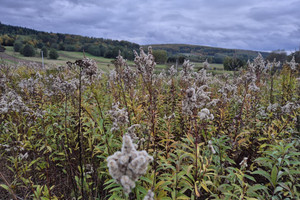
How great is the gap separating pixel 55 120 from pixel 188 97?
385 cm

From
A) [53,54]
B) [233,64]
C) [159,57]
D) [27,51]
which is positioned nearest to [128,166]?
[233,64]

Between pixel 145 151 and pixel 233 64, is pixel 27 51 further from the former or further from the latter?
pixel 145 151

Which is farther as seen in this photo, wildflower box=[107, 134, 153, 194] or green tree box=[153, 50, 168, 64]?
green tree box=[153, 50, 168, 64]

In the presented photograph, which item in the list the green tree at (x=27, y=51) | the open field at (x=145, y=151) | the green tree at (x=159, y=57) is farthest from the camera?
the green tree at (x=27, y=51)

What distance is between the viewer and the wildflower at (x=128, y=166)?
118 cm

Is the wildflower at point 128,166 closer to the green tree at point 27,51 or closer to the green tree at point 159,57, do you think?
the green tree at point 159,57

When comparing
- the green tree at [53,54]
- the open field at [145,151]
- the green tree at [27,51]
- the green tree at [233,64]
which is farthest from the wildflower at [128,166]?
the green tree at [27,51]

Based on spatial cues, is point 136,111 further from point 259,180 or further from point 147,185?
point 259,180

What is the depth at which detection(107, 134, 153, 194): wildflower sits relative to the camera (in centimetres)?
118

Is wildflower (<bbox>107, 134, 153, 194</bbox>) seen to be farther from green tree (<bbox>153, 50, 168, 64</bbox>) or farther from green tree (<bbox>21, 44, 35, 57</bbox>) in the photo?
green tree (<bbox>21, 44, 35, 57</bbox>)

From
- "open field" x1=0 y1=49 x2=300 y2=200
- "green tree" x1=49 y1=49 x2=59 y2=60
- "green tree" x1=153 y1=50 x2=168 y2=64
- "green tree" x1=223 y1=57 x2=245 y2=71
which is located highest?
"green tree" x1=49 y1=49 x2=59 y2=60

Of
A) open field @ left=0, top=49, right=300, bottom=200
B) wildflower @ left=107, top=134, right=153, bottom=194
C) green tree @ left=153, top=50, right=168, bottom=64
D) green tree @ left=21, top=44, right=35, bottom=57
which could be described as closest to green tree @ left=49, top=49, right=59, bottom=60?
green tree @ left=21, top=44, right=35, bottom=57

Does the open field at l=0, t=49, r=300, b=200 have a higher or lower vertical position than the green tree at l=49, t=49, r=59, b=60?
lower

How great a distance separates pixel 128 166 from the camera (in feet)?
4.01
